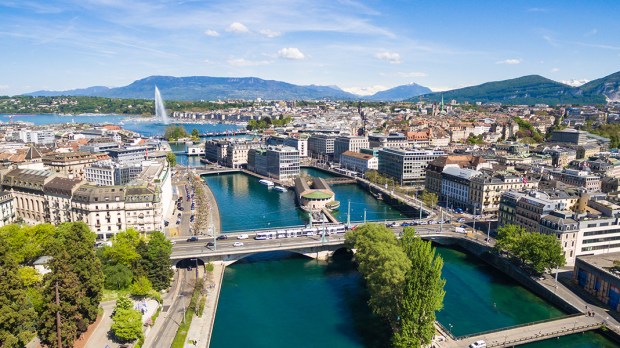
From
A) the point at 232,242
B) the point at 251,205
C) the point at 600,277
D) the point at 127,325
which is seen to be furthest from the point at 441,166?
the point at 127,325

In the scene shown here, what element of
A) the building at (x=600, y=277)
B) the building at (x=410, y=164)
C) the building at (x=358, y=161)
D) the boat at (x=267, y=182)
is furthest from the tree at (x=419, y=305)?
the building at (x=358, y=161)

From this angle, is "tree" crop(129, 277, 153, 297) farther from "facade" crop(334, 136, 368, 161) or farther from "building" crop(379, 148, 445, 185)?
"facade" crop(334, 136, 368, 161)

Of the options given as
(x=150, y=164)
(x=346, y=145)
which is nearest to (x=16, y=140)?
(x=150, y=164)

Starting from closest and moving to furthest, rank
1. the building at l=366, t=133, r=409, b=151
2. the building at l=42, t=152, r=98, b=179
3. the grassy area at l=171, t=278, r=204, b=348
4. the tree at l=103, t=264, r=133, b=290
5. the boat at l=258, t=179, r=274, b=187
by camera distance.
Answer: the grassy area at l=171, t=278, r=204, b=348 < the tree at l=103, t=264, r=133, b=290 < the building at l=42, t=152, r=98, b=179 < the boat at l=258, t=179, r=274, b=187 < the building at l=366, t=133, r=409, b=151

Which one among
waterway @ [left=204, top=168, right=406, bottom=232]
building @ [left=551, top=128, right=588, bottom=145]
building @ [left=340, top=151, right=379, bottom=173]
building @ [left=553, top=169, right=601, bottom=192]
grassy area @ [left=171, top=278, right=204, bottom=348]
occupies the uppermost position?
building @ [left=551, top=128, right=588, bottom=145]

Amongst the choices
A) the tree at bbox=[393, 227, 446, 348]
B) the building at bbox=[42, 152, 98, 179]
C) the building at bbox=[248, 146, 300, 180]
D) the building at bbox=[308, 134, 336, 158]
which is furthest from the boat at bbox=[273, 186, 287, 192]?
the tree at bbox=[393, 227, 446, 348]

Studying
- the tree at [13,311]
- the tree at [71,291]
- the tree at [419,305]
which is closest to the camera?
the tree at [13,311]

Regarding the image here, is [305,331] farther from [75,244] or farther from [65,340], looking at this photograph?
[75,244]

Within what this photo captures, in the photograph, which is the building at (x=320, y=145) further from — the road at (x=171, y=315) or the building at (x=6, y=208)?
the road at (x=171, y=315)
